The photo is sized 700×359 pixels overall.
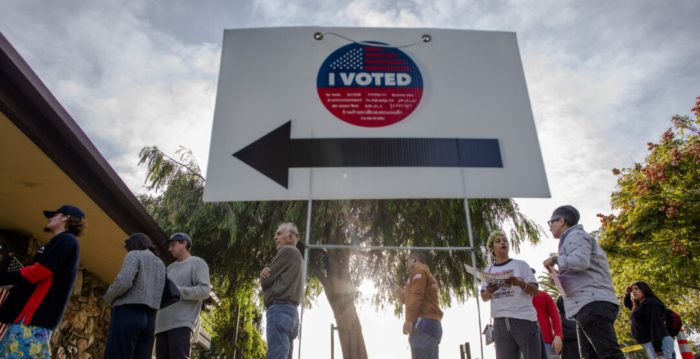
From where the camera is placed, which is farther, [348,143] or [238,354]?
[238,354]

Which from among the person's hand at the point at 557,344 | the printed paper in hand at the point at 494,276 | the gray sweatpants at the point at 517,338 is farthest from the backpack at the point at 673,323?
the printed paper in hand at the point at 494,276

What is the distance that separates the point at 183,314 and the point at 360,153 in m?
1.80

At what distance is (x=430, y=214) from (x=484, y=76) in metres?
3.20

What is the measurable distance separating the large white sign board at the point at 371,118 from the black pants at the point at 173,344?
1040mm

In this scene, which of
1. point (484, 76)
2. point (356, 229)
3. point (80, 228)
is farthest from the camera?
point (356, 229)

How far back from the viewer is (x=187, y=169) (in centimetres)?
814

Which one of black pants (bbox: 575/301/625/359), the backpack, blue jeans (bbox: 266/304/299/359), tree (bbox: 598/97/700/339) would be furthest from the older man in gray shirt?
tree (bbox: 598/97/700/339)

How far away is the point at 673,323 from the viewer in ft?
14.3

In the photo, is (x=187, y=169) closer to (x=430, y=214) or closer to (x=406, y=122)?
(x=430, y=214)

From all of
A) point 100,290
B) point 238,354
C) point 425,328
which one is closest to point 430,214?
point 425,328

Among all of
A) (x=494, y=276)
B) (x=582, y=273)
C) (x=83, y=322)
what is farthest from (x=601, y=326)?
(x=83, y=322)

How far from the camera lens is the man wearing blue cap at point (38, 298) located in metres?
2.16

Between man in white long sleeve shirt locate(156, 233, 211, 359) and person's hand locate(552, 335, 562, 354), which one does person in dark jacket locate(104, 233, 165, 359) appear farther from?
person's hand locate(552, 335, 562, 354)

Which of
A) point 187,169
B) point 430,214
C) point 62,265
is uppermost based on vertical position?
point 187,169
